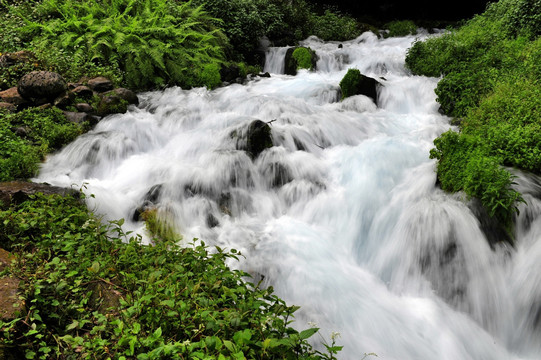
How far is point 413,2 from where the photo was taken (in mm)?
22062

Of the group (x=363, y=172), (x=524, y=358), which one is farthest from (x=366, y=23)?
(x=524, y=358)

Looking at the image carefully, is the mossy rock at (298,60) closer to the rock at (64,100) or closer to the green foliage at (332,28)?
the green foliage at (332,28)

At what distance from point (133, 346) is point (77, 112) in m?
7.43

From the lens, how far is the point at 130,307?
2453 mm

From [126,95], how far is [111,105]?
64cm

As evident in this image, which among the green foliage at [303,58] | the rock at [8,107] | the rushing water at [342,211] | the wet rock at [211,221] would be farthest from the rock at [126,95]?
the green foliage at [303,58]

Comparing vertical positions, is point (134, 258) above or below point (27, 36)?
below

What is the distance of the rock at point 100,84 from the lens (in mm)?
8766

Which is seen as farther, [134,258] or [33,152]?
[33,152]

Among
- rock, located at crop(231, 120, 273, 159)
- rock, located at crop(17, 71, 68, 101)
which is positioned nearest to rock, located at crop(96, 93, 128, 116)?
rock, located at crop(17, 71, 68, 101)

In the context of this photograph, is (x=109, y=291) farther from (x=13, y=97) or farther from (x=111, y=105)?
(x=13, y=97)

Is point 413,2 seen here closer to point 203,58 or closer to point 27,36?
point 203,58

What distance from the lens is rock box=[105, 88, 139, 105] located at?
29.0 feet

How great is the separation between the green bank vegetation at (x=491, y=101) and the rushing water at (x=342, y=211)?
352 millimetres
